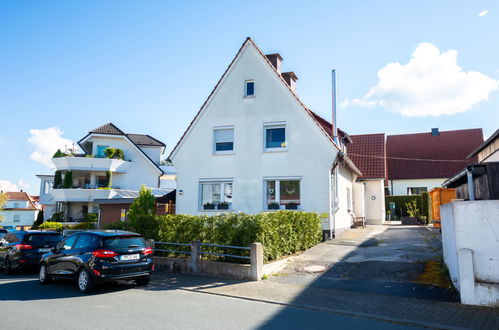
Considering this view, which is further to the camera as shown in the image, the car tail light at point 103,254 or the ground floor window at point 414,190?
the ground floor window at point 414,190

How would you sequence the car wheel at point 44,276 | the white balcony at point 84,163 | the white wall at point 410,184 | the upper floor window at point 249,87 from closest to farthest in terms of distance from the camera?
the car wheel at point 44,276, the upper floor window at point 249,87, the white balcony at point 84,163, the white wall at point 410,184

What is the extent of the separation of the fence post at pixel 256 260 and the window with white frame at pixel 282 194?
7.97 m

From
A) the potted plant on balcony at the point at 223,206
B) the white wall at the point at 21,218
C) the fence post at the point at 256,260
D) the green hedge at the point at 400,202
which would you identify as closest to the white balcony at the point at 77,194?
the potted plant on balcony at the point at 223,206

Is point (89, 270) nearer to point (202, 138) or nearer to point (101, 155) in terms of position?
point (202, 138)

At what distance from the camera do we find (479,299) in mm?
7742

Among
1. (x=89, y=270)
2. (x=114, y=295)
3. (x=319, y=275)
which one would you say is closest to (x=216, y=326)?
(x=114, y=295)

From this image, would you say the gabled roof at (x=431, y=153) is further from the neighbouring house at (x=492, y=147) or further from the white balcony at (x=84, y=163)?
the white balcony at (x=84, y=163)

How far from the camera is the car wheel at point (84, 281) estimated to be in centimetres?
945

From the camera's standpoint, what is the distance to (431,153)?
4147 cm

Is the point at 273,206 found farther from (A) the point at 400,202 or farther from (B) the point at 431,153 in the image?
(B) the point at 431,153

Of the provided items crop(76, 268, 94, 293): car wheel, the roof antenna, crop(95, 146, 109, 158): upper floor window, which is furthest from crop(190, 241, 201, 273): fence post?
crop(95, 146, 109, 158): upper floor window

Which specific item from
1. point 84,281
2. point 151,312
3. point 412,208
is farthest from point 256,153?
point 412,208

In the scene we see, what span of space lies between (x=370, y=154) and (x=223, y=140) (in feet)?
48.8

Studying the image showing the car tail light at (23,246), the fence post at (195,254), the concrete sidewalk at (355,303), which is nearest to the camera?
the concrete sidewalk at (355,303)
